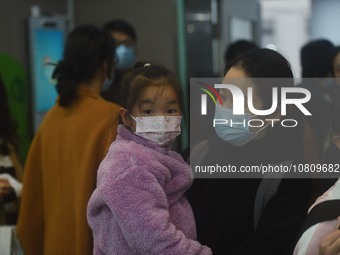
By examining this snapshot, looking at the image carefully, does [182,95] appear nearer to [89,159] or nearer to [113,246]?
[113,246]

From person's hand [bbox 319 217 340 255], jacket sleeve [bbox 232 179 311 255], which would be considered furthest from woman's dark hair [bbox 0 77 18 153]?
person's hand [bbox 319 217 340 255]

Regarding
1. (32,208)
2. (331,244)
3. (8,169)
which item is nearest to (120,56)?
(8,169)

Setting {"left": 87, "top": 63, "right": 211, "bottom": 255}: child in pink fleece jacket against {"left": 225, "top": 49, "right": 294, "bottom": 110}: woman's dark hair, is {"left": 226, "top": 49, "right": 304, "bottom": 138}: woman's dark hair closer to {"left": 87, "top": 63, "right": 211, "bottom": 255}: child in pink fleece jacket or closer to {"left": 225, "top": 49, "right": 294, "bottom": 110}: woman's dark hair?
{"left": 225, "top": 49, "right": 294, "bottom": 110}: woman's dark hair

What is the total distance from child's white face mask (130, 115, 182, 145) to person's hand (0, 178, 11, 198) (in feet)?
2.90

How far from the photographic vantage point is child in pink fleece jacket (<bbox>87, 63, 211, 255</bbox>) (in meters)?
1.37

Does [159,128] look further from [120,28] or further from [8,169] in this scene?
[120,28]

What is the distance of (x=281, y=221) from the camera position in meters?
1.43

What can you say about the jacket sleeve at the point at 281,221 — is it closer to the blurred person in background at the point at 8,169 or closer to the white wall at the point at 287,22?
the blurred person in background at the point at 8,169

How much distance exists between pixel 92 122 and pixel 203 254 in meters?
0.70

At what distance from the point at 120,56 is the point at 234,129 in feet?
4.01

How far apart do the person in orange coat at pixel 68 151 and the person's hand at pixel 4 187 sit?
115mm

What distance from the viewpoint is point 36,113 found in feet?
12.3

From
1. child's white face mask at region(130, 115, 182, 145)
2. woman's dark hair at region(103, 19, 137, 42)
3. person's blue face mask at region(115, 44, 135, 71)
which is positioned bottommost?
child's white face mask at region(130, 115, 182, 145)

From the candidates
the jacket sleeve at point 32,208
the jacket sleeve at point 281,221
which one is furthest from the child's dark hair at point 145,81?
the jacket sleeve at point 32,208
